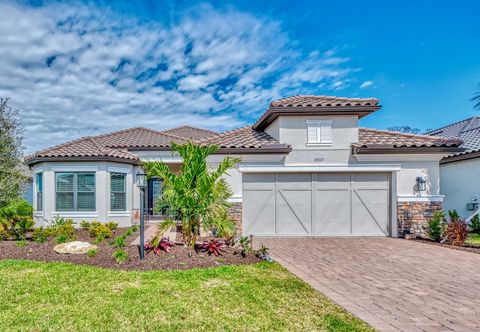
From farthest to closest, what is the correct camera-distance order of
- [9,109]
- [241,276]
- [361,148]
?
[9,109]
[361,148]
[241,276]

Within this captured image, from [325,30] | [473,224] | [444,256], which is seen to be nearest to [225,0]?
[325,30]

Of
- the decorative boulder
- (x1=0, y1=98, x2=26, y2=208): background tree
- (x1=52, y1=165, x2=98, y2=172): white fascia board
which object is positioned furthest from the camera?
(x1=52, y1=165, x2=98, y2=172): white fascia board

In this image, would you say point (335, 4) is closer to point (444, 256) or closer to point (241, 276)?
point (444, 256)

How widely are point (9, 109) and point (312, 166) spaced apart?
1227 centimetres

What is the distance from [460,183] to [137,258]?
1435 cm

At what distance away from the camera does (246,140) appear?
41.3 ft

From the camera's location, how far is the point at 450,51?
49.4 feet

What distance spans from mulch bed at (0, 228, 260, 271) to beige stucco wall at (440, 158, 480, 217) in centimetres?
1143

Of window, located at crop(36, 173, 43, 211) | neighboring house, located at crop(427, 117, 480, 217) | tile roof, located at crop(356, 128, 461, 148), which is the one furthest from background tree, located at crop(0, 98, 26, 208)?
neighboring house, located at crop(427, 117, 480, 217)

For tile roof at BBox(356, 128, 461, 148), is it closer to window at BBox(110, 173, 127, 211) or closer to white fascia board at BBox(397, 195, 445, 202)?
white fascia board at BBox(397, 195, 445, 202)

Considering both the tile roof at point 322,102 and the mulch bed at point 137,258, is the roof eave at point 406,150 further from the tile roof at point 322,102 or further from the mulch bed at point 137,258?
the mulch bed at point 137,258

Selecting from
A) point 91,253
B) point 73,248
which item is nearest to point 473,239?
point 91,253

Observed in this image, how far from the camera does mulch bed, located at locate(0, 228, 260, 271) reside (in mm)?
7031

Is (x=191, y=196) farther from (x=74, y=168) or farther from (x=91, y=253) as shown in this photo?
(x=74, y=168)
